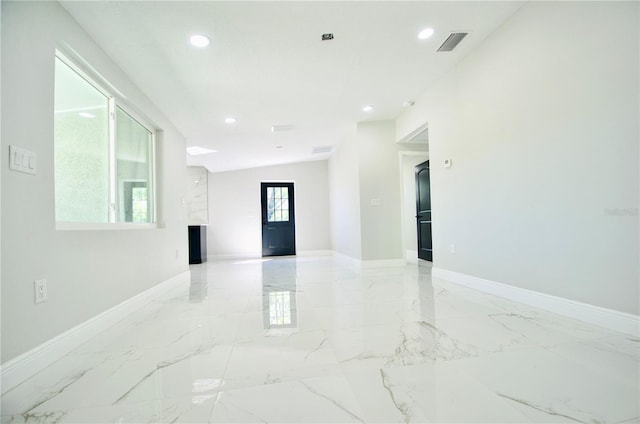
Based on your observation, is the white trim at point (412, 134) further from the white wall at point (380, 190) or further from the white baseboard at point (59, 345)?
the white baseboard at point (59, 345)

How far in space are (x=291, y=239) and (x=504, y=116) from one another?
595 cm

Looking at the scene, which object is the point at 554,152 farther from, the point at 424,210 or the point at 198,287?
the point at 198,287

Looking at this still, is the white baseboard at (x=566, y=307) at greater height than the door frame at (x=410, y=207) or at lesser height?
lesser

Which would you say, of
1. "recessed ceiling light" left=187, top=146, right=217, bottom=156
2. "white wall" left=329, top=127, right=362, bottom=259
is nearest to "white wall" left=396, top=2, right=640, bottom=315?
"white wall" left=329, top=127, right=362, bottom=259

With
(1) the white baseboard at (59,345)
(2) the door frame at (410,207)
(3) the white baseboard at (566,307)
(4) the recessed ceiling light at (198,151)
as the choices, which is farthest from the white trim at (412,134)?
(1) the white baseboard at (59,345)

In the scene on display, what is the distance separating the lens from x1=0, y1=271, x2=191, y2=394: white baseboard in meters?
1.46

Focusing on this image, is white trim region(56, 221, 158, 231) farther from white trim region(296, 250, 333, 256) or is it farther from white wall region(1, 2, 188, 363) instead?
white trim region(296, 250, 333, 256)

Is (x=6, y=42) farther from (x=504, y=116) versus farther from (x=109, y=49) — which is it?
(x=504, y=116)

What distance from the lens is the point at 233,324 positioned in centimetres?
228

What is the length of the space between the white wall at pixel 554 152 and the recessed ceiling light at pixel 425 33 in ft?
2.14

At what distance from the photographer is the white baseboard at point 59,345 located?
1455mm

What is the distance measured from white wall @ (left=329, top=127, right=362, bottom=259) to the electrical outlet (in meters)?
4.11

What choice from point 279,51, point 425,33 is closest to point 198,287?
point 279,51

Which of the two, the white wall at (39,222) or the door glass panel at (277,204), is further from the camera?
the door glass panel at (277,204)
